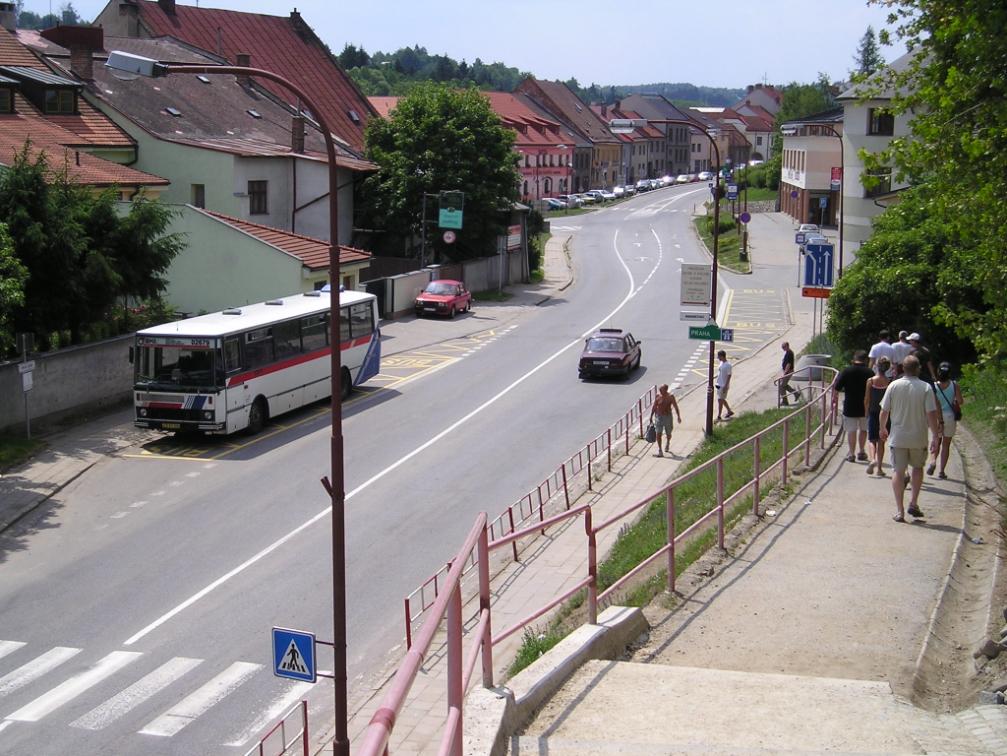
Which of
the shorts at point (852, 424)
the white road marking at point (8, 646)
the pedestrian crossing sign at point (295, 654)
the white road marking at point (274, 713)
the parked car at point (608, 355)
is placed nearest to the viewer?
the pedestrian crossing sign at point (295, 654)

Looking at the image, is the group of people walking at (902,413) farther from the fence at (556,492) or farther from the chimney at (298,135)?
the chimney at (298,135)

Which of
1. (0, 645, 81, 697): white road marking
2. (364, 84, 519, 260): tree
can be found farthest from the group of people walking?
(364, 84, 519, 260): tree

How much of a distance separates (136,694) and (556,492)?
10934mm

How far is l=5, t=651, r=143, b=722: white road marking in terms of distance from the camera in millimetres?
13102

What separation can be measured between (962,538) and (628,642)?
15.7 ft

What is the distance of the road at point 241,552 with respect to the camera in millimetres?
13445

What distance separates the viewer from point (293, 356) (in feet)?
95.7

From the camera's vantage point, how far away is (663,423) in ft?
85.5

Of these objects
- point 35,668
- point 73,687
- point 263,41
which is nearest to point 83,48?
point 263,41

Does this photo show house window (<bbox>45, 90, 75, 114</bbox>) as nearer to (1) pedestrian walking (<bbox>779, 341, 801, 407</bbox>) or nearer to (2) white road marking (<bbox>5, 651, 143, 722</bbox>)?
(1) pedestrian walking (<bbox>779, 341, 801, 407</bbox>)

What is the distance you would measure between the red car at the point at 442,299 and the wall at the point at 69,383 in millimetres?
18981

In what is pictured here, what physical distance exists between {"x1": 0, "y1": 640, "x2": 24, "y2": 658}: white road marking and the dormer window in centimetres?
3182

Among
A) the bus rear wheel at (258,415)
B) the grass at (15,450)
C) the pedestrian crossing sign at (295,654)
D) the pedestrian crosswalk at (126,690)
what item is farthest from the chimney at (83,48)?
the pedestrian crossing sign at (295,654)

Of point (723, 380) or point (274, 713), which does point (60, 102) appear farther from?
point (274, 713)
